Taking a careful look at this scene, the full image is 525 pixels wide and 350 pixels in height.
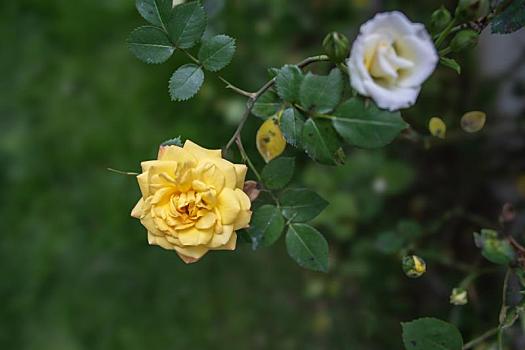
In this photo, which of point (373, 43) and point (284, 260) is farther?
point (284, 260)

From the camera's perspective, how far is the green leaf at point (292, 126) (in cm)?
67

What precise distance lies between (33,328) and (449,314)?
107 centimetres

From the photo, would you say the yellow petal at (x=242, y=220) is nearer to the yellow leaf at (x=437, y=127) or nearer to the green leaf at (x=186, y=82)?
the green leaf at (x=186, y=82)

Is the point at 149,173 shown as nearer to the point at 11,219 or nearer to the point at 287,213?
the point at 287,213

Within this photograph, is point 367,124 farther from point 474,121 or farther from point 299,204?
point 474,121

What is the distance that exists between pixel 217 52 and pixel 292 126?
0.47ft

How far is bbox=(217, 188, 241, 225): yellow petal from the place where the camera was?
2.15 ft

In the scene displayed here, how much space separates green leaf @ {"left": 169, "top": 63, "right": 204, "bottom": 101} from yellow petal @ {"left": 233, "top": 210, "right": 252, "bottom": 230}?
150 millimetres

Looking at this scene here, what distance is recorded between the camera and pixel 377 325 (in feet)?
4.68

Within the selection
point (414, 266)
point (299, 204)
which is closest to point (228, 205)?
point (299, 204)

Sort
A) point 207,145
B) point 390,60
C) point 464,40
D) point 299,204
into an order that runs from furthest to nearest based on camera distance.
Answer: point 207,145, point 299,204, point 464,40, point 390,60

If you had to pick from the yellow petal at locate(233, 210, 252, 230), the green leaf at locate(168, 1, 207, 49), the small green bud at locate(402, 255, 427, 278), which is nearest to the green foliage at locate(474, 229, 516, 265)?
the small green bud at locate(402, 255, 427, 278)

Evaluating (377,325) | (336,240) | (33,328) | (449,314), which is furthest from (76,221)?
(449,314)

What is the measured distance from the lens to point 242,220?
26.3 inches
